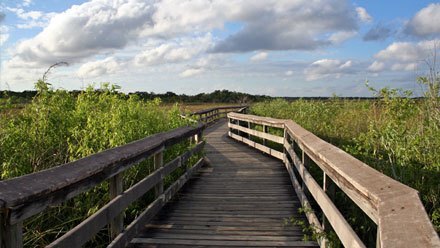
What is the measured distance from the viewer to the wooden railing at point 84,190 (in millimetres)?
2115

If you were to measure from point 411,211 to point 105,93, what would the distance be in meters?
5.13

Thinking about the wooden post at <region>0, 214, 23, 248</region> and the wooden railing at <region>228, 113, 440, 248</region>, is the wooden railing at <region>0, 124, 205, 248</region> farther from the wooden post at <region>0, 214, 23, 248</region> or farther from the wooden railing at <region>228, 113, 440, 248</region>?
the wooden railing at <region>228, 113, 440, 248</region>

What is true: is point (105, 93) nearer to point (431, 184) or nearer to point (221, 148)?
point (431, 184)

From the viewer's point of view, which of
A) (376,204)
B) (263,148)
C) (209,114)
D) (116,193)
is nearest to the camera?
(376,204)

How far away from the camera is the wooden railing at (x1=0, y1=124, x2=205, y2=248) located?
2.12 m

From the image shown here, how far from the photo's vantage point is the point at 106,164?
3.35 meters

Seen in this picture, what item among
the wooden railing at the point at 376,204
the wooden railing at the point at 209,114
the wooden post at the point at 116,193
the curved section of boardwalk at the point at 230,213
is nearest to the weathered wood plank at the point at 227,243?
the curved section of boardwalk at the point at 230,213

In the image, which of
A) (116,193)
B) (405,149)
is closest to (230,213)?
(116,193)

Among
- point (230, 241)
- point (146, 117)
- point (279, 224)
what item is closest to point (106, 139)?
point (146, 117)

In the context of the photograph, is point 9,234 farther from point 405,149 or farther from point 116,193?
point 405,149

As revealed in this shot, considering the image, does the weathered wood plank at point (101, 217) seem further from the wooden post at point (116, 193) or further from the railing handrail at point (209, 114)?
the railing handrail at point (209, 114)

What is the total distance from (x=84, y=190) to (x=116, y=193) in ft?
2.53

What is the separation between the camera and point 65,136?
5617mm

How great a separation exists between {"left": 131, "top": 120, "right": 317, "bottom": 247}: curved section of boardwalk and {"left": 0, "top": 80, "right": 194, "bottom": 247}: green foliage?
0.54 meters
